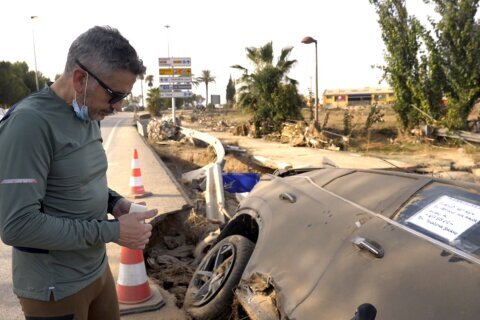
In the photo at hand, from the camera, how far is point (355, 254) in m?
2.31

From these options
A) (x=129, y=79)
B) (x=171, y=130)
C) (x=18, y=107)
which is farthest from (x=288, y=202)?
(x=171, y=130)

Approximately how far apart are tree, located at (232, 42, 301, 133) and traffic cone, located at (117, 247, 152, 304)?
22372mm

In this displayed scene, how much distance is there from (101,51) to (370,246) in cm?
153

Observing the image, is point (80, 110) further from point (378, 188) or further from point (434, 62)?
point (434, 62)

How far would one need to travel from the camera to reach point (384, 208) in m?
2.65

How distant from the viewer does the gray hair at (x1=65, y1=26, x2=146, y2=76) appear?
6.53 feet

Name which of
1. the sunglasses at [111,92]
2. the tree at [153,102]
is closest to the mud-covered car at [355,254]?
the sunglasses at [111,92]

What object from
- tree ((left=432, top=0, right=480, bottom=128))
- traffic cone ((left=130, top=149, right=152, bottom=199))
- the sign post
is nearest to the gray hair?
traffic cone ((left=130, top=149, right=152, bottom=199))

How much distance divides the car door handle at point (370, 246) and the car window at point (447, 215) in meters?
0.24

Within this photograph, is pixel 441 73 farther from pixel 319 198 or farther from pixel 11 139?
pixel 11 139

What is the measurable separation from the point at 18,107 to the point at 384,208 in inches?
76.7

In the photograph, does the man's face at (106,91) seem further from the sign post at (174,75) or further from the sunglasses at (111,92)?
the sign post at (174,75)

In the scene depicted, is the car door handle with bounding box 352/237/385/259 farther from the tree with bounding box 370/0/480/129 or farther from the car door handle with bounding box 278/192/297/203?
the tree with bounding box 370/0/480/129

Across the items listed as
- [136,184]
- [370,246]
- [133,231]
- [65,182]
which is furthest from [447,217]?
[136,184]
